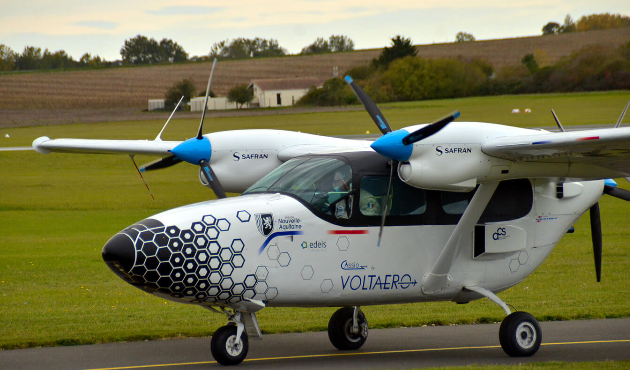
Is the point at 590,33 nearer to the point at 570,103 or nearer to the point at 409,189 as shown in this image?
the point at 570,103

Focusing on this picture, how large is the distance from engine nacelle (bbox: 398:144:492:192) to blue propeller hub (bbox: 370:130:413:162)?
11 cm

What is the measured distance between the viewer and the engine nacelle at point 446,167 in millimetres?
8781

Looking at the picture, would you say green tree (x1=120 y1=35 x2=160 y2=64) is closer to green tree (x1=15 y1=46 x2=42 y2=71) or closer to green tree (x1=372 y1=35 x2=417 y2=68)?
green tree (x1=15 y1=46 x2=42 y2=71)

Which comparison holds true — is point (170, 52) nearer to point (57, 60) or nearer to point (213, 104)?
point (57, 60)

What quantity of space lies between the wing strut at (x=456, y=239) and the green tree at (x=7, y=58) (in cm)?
6589

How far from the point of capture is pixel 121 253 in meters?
8.33

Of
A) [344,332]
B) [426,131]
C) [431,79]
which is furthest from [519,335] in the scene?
[431,79]

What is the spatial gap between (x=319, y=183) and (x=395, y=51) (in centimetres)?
6063

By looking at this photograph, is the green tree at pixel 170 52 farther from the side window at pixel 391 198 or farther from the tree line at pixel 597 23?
the side window at pixel 391 198

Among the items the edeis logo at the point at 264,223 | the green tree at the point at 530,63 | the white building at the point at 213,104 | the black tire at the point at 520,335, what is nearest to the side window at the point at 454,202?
the black tire at the point at 520,335

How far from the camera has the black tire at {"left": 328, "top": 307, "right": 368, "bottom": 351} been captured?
10766mm

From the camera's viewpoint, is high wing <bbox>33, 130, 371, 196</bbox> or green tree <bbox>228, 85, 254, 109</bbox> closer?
high wing <bbox>33, 130, 371, 196</bbox>

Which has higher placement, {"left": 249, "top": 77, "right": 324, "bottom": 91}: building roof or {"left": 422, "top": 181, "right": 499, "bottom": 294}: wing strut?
{"left": 249, "top": 77, "right": 324, "bottom": 91}: building roof

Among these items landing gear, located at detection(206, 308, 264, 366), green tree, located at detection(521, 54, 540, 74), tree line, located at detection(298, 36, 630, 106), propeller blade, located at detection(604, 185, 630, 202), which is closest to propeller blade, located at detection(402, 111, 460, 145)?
landing gear, located at detection(206, 308, 264, 366)
